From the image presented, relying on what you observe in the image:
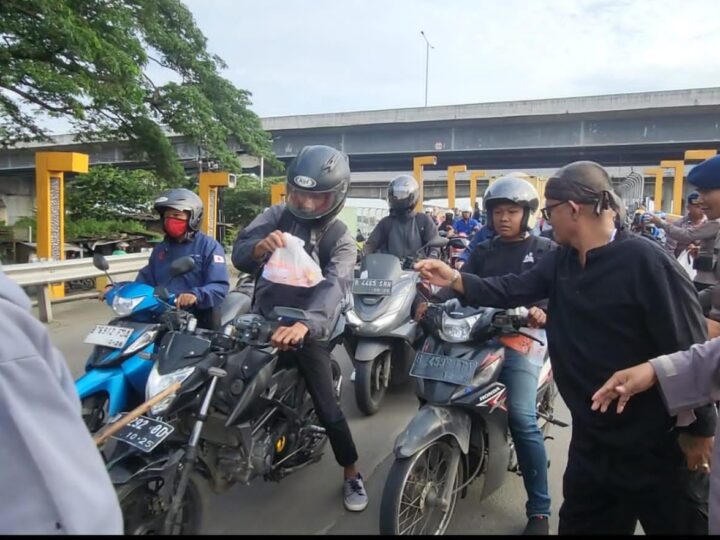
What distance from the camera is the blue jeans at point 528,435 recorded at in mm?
2729

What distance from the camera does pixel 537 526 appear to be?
107 inches

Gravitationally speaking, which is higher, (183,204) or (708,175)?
(708,175)

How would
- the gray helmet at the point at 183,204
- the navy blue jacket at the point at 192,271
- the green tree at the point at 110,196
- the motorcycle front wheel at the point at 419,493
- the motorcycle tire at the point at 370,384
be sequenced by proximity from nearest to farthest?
the motorcycle front wheel at the point at 419,493 → the gray helmet at the point at 183,204 → the navy blue jacket at the point at 192,271 → the motorcycle tire at the point at 370,384 → the green tree at the point at 110,196

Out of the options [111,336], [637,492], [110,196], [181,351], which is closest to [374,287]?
[111,336]

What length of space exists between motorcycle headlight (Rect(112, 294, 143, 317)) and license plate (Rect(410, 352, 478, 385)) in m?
1.70

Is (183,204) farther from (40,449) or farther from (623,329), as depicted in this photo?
(40,449)

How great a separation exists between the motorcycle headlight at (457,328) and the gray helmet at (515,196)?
2.66 ft

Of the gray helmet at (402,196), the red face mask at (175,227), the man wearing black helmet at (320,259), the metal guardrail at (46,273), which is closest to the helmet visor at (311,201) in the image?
the man wearing black helmet at (320,259)

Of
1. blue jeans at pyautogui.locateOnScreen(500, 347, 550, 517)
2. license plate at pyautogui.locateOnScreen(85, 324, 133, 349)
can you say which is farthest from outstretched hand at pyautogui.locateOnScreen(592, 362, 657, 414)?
license plate at pyautogui.locateOnScreen(85, 324, 133, 349)

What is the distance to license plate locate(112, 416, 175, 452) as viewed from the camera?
2022 millimetres

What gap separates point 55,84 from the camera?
357 inches

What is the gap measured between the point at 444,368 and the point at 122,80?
393 inches

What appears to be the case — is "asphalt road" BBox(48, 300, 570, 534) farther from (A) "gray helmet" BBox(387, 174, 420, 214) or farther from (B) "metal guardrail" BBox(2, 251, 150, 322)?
(B) "metal guardrail" BBox(2, 251, 150, 322)

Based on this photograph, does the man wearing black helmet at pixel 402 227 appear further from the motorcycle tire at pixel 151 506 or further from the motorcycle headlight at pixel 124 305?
the motorcycle tire at pixel 151 506
